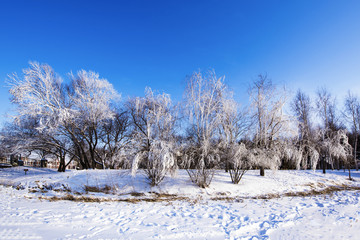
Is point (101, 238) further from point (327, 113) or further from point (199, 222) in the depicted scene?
point (327, 113)

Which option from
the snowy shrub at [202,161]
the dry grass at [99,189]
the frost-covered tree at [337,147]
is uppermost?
the frost-covered tree at [337,147]

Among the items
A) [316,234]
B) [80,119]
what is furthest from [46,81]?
[316,234]

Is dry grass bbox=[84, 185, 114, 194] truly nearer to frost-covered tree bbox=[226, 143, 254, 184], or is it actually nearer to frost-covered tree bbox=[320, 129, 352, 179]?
frost-covered tree bbox=[226, 143, 254, 184]

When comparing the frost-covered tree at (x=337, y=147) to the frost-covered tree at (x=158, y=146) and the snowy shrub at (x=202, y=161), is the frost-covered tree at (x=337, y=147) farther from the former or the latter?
the frost-covered tree at (x=158, y=146)

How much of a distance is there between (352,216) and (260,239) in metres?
3.63

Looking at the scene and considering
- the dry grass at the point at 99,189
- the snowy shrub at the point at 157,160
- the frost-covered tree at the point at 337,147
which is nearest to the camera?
the snowy shrub at the point at 157,160

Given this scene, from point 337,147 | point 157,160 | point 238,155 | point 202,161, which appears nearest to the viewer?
point 157,160

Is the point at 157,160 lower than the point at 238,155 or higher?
lower

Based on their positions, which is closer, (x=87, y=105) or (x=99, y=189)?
(x=99, y=189)

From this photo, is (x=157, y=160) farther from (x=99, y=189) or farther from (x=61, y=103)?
(x=61, y=103)

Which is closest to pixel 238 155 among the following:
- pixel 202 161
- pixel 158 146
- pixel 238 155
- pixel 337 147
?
pixel 238 155

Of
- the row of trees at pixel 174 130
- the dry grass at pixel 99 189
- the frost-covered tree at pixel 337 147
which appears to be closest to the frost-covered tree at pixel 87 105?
the row of trees at pixel 174 130

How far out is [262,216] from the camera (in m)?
5.54

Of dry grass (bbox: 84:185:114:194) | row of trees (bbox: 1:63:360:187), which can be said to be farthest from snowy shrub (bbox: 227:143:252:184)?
dry grass (bbox: 84:185:114:194)
